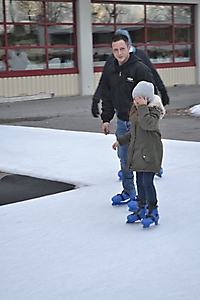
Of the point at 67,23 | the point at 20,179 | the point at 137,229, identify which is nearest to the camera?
the point at 137,229

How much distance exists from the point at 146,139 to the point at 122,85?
2.84ft

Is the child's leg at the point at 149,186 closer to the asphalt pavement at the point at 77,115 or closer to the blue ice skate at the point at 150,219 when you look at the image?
the blue ice skate at the point at 150,219

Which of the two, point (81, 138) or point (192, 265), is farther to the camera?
point (81, 138)

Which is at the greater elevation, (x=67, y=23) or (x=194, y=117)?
(x=67, y=23)

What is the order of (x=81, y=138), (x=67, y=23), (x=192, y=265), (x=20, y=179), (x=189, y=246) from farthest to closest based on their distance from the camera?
(x=67, y=23) → (x=81, y=138) → (x=20, y=179) → (x=189, y=246) → (x=192, y=265)

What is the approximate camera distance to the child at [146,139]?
197 inches

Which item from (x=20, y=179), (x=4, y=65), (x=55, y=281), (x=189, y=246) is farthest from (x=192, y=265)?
(x=4, y=65)

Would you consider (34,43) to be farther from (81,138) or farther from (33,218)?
(33,218)

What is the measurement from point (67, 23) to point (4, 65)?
3.10 metres

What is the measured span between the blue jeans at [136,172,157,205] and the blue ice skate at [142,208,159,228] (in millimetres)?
94

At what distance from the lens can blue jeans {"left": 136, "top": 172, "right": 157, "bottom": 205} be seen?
5.17 m

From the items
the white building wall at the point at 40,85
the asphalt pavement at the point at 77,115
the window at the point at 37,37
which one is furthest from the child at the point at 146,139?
the window at the point at 37,37

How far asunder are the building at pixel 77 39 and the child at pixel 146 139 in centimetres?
1614

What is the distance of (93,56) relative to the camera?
23.8m
